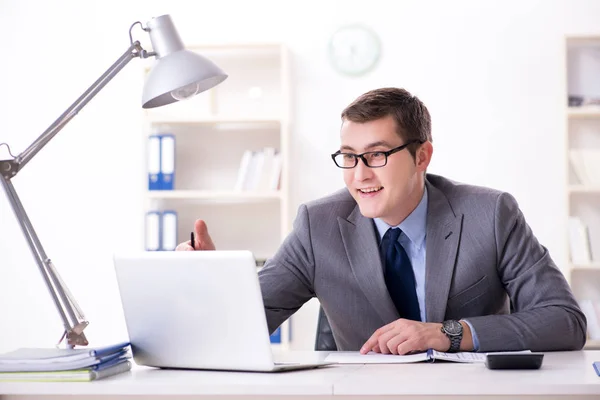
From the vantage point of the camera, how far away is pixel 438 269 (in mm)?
2016

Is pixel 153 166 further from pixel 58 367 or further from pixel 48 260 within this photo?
pixel 58 367

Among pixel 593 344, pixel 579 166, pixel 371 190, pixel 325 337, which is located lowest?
pixel 593 344

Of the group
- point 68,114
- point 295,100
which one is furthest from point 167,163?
point 68,114

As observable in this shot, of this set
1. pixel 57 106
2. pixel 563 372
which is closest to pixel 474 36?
pixel 57 106

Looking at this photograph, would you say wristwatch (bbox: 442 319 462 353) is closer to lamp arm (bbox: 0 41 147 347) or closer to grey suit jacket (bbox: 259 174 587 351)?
grey suit jacket (bbox: 259 174 587 351)

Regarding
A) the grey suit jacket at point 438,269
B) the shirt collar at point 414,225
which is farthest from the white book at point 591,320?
the shirt collar at point 414,225

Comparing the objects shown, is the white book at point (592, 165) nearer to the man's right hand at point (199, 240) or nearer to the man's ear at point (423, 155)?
the man's ear at point (423, 155)

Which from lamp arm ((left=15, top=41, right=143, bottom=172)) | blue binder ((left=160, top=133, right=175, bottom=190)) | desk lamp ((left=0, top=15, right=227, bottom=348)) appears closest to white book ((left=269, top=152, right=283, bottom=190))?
blue binder ((left=160, top=133, right=175, bottom=190))

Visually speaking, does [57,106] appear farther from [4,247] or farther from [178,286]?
[178,286]

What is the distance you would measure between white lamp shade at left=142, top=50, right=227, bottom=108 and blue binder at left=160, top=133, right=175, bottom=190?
2.24 meters

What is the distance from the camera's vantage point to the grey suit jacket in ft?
6.49

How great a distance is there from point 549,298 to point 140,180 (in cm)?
284

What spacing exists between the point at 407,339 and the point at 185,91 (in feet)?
2.38

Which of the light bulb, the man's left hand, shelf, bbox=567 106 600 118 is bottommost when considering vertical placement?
the man's left hand
